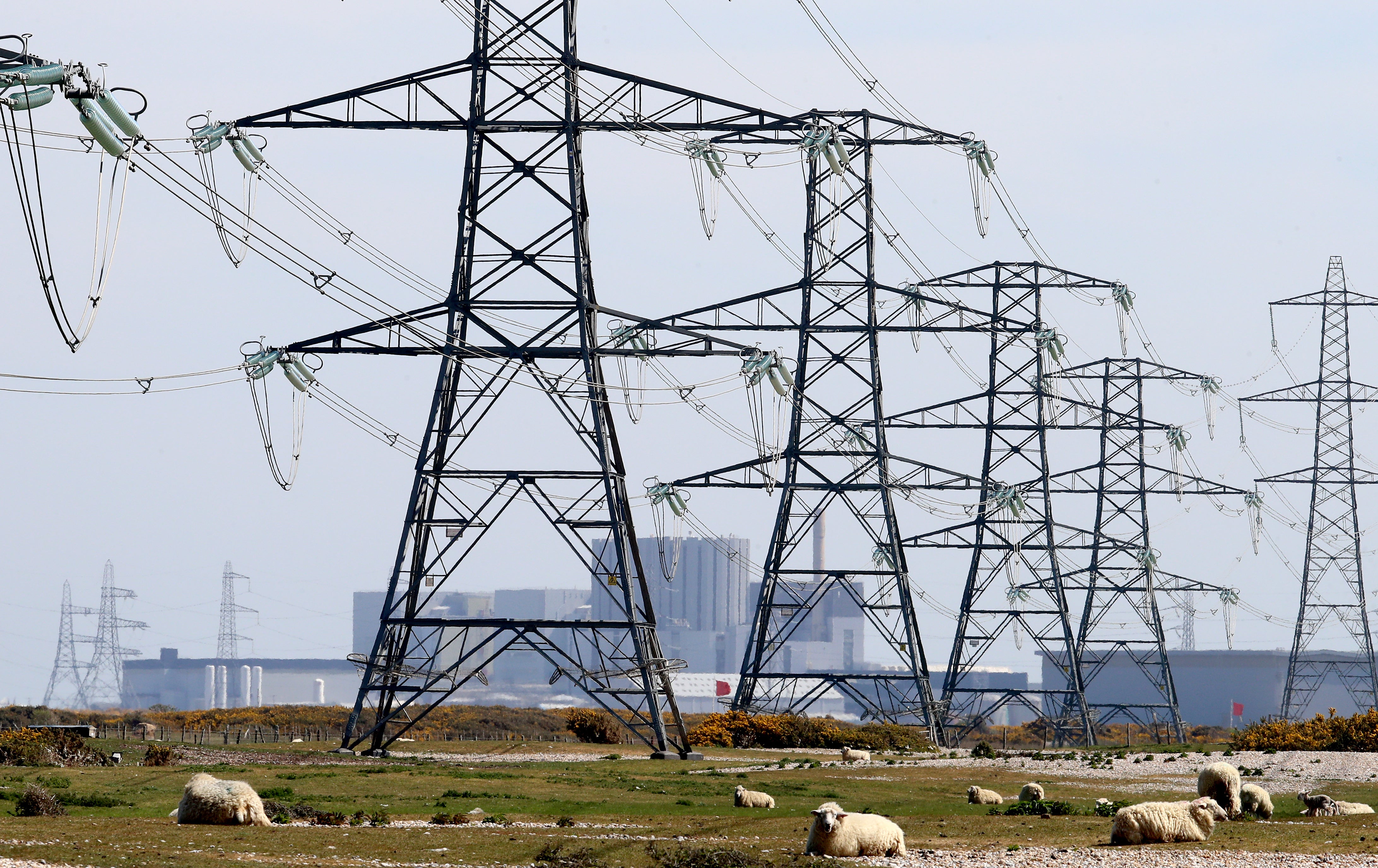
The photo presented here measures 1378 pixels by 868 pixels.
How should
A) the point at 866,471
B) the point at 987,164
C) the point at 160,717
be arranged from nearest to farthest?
1. the point at 987,164
2. the point at 866,471
3. the point at 160,717

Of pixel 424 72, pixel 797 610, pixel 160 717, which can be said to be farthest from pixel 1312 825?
pixel 160 717

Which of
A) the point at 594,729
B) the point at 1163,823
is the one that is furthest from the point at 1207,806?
the point at 594,729

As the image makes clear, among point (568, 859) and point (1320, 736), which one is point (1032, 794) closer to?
point (568, 859)

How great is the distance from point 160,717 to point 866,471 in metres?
51.1

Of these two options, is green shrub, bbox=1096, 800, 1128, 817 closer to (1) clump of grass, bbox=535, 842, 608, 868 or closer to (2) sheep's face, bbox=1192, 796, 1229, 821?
(2) sheep's face, bbox=1192, 796, 1229, 821

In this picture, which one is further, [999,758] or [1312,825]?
[999,758]

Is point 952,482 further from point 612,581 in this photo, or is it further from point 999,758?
point 612,581

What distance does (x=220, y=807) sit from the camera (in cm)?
2600

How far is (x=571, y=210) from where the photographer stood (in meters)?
40.9

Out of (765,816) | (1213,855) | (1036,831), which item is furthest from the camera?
(765,816)

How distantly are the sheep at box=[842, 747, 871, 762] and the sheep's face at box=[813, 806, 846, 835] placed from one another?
25.3 meters

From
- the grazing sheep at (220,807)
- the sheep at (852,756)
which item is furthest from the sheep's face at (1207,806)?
the sheep at (852,756)

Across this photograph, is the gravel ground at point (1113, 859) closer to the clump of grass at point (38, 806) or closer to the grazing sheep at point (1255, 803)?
the grazing sheep at point (1255, 803)

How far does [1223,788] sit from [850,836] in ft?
29.5
